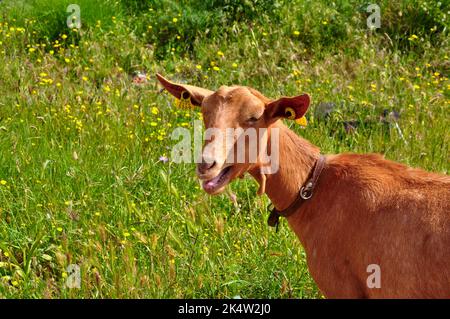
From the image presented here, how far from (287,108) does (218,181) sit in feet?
1.97

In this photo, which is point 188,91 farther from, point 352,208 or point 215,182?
point 352,208

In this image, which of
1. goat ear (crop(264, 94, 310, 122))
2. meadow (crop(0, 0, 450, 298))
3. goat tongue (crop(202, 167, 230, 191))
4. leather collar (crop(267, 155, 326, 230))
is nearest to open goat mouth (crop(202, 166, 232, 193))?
goat tongue (crop(202, 167, 230, 191))

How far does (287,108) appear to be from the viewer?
195 inches

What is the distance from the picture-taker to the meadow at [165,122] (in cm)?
604

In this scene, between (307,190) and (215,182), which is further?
(307,190)

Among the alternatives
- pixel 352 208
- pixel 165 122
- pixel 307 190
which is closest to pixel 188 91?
pixel 307 190

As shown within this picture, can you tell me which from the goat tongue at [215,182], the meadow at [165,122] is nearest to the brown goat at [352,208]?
the goat tongue at [215,182]

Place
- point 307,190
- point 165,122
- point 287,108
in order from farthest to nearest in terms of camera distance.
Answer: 1. point 165,122
2. point 307,190
3. point 287,108

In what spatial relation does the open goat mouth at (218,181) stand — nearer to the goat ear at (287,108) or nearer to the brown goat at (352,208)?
the brown goat at (352,208)

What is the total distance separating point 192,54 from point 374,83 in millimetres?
2570

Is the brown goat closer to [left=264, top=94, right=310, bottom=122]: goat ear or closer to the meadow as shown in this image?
[left=264, top=94, right=310, bottom=122]: goat ear

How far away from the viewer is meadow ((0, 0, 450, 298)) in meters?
6.04

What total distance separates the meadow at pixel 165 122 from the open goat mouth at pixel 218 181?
39.9 inches
